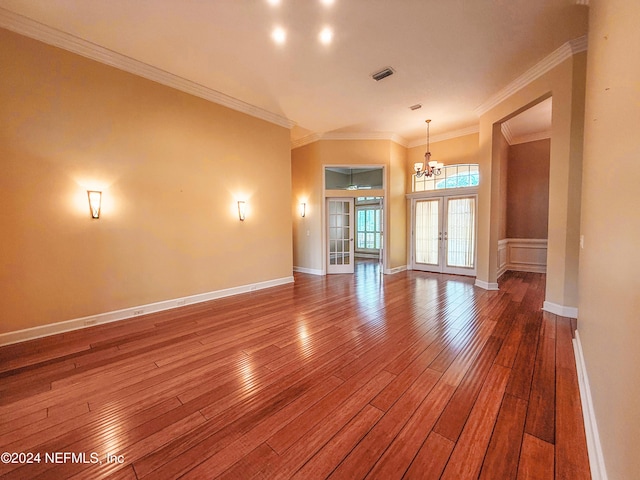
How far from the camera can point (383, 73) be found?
388 centimetres

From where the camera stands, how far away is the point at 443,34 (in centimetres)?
309

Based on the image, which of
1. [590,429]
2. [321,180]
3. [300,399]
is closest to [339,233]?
[321,180]

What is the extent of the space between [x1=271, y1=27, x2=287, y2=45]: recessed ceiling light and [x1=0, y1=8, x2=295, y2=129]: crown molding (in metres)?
1.76

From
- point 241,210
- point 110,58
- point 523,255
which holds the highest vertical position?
point 110,58

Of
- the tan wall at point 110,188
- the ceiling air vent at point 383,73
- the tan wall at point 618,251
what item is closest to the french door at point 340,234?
the tan wall at point 110,188

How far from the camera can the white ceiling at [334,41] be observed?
8.95ft

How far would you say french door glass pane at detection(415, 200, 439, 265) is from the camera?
695 cm

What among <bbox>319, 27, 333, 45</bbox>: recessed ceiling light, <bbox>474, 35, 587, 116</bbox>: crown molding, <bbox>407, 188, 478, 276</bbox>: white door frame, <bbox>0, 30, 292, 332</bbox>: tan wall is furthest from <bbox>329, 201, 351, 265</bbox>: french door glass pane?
<bbox>319, 27, 333, 45</bbox>: recessed ceiling light

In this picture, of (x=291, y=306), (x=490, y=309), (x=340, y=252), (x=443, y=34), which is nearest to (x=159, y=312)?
(x=291, y=306)

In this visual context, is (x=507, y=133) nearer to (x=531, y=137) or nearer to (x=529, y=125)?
(x=529, y=125)

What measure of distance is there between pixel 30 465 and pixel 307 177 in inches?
250

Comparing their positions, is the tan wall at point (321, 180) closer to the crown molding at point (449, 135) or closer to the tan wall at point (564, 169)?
the crown molding at point (449, 135)

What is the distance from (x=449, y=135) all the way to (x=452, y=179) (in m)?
1.16

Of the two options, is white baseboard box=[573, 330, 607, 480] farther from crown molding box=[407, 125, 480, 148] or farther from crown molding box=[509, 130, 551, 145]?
crown molding box=[509, 130, 551, 145]
